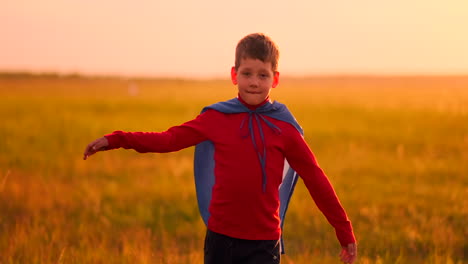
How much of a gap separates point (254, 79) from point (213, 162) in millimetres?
636

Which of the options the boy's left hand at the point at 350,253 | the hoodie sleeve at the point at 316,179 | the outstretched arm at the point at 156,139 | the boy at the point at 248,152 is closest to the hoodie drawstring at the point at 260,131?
the boy at the point at 248,152

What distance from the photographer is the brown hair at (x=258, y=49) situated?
10.5ft

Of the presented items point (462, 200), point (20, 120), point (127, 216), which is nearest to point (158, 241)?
point (127, 216)

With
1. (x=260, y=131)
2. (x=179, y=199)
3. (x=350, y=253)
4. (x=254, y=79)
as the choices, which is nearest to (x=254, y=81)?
(x=254, y=79)

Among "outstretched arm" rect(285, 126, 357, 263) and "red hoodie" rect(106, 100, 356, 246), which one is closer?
"red hoodie" rect(106, 100, 356, 246)

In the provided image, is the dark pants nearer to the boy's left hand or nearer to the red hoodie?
the red hoodie

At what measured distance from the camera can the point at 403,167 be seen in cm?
1012

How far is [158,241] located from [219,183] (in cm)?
295

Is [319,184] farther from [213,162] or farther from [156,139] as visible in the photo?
[156,139]

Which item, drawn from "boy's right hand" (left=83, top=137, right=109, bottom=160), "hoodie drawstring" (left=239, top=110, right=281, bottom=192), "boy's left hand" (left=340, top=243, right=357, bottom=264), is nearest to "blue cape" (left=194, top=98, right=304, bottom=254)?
"hoodie drawstring" (left=239, top=110, right=281, bottom=192)

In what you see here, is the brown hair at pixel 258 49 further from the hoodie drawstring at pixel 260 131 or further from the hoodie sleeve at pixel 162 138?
the hoodie sleeve at pixel 162 138

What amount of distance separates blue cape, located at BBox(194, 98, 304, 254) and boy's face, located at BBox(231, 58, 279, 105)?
77 mm

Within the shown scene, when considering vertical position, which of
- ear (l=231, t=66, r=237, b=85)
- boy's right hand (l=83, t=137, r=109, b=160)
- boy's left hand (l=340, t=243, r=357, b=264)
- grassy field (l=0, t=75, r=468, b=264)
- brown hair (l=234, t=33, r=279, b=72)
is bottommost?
grassy field (l=0, t=75, r=468, b=264)

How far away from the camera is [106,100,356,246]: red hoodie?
3238 mm
